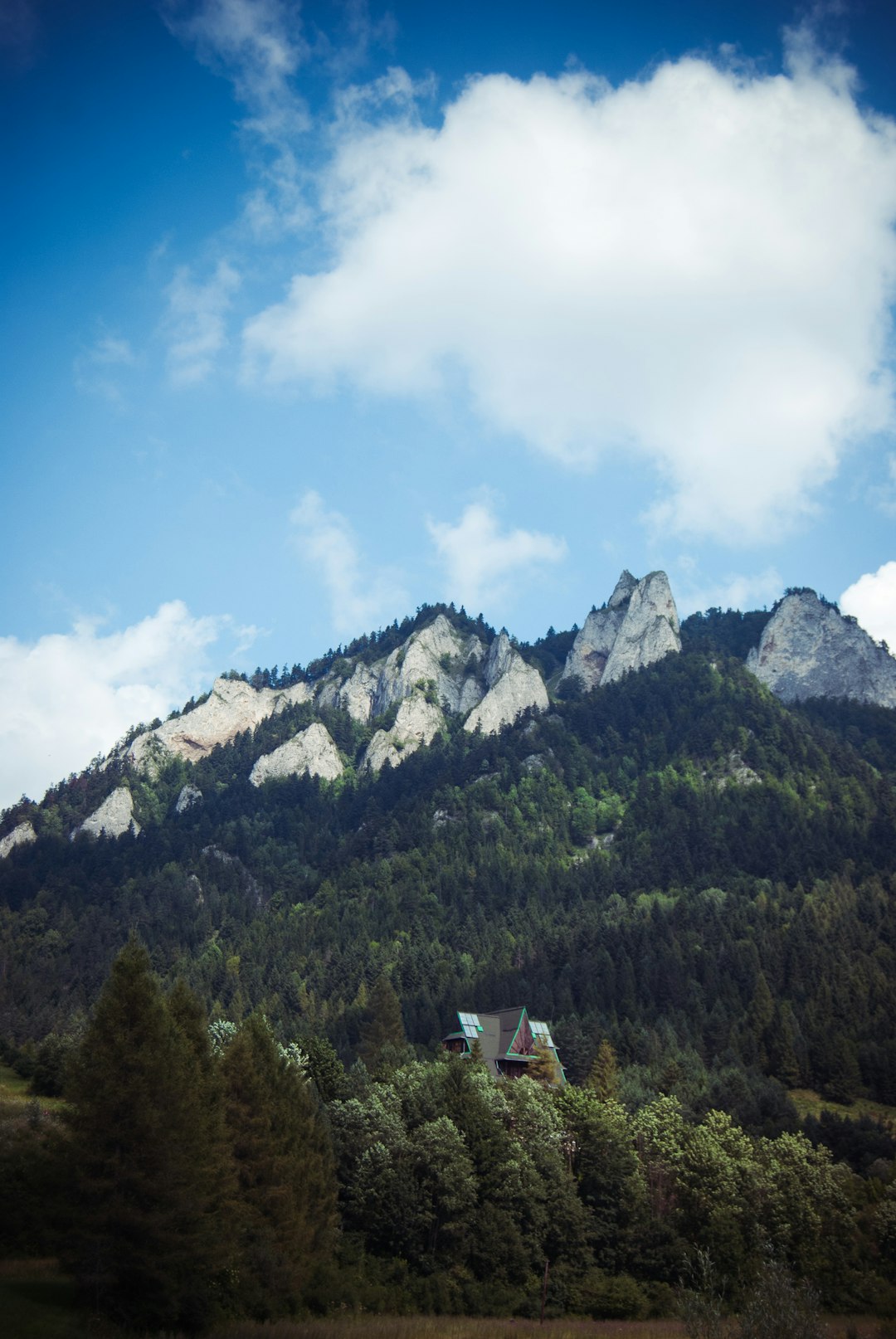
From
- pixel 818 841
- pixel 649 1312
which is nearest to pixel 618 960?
pixel 818 841

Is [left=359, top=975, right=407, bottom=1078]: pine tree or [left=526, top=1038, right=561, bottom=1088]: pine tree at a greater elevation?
[left=359, top=975, right=407, bottom=1078]: pine tree

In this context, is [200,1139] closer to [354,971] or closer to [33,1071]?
[33,1071]

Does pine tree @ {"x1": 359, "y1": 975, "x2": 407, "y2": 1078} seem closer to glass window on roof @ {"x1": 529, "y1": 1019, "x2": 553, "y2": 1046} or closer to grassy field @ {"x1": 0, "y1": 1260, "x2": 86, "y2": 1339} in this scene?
glass window on roof @ {"x1": 529, "y1": 1019, "x2": 553, "y2": 1046}

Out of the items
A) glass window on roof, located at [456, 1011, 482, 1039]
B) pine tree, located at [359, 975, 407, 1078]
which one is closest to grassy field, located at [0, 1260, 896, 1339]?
glass window on roof, located at [456, 1011, 482, 1039]

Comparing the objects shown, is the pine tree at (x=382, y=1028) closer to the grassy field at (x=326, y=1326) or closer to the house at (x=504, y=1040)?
the house at (x=504, y=1040)

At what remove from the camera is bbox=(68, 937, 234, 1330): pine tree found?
3381 cm

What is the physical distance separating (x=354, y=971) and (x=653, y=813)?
78.7 metres

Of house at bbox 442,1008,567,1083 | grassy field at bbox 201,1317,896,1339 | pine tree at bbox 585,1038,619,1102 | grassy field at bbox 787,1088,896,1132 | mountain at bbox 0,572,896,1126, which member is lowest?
grassy field at bbox 201,1317,896,1339

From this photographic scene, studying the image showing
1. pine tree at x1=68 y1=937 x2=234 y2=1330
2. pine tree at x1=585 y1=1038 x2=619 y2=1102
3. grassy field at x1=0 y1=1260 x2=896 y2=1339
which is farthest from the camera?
pine tree at x1=585 y1=1038 x2=619 y2=1102

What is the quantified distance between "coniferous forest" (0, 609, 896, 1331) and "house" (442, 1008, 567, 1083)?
440 cm

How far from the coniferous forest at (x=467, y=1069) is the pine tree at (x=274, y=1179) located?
0.16 metres

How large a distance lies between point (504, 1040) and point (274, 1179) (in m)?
59.0

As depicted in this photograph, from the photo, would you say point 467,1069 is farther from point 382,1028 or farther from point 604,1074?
point 382,1028

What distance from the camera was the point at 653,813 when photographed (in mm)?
197750
